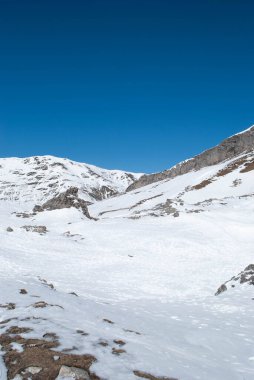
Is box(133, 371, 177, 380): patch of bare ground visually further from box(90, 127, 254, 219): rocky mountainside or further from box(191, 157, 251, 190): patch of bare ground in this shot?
box(191, 157, 251, 190): patch of bare ground

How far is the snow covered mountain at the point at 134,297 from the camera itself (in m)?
8.67

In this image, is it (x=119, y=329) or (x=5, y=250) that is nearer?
(x=119, y=329)

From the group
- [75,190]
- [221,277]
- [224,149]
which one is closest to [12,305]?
[221,277]

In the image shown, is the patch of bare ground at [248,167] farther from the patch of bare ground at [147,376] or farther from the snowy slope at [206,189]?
the patch of bare ground at [147,376]

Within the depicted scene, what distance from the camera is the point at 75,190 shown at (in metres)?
65.4

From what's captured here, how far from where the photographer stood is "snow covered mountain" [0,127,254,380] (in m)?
8.67

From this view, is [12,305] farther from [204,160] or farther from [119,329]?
[204,160]

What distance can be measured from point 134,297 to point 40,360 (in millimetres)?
12277

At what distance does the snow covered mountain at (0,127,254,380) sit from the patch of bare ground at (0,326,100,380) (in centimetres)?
2

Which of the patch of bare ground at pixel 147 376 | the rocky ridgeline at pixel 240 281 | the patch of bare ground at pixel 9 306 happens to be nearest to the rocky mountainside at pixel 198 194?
the rocky ridgeline at pixel 240 281

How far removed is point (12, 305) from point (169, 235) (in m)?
23.5

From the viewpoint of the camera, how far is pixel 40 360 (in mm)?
8203

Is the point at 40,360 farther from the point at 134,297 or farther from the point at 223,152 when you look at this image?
the point at 223,152

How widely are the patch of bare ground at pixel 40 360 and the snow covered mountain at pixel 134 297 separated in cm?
2
